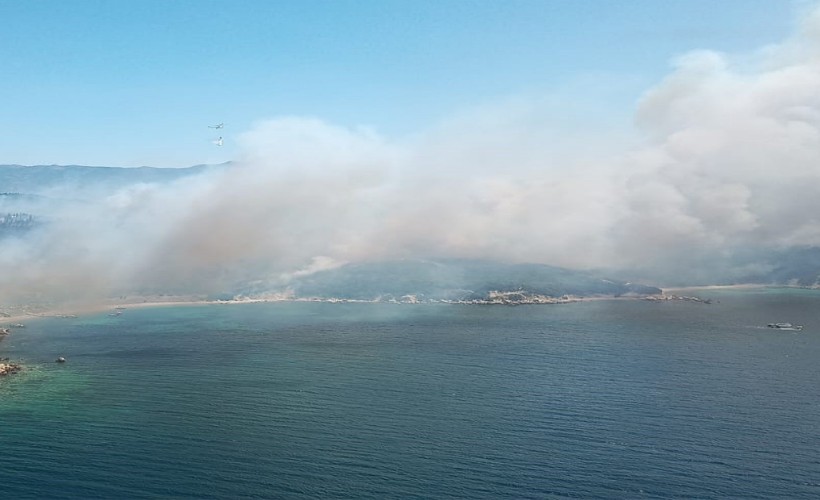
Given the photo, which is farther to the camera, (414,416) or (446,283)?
(446,283)

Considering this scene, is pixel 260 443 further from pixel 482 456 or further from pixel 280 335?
pixel 280 335

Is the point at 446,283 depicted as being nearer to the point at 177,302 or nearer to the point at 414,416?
the point at 177,302

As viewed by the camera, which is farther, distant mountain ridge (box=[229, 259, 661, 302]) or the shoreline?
distant mountain ridge (box=[229, 259, 661, 302])

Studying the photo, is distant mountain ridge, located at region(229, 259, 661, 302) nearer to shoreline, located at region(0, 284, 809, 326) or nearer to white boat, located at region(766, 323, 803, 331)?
shoreline, located at region(0, 284, 809, 326)

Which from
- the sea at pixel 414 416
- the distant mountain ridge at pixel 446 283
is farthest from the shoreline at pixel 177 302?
the sea at pixel 414 416

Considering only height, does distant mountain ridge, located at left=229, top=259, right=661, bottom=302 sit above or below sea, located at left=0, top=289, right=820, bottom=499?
above

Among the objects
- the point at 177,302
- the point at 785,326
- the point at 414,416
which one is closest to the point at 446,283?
the point at 177,302

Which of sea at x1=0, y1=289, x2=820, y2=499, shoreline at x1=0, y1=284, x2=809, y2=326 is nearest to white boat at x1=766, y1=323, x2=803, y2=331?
sea at x1=0, y1=289, x2=820, y2=499

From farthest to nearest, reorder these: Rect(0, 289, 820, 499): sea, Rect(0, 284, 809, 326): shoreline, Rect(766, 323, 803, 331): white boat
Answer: Rect(0, 284, 809, 326): shoreline < Rect(766, 323, 803, 331): white boat < Rect(0, 289, 820, 499): sea
